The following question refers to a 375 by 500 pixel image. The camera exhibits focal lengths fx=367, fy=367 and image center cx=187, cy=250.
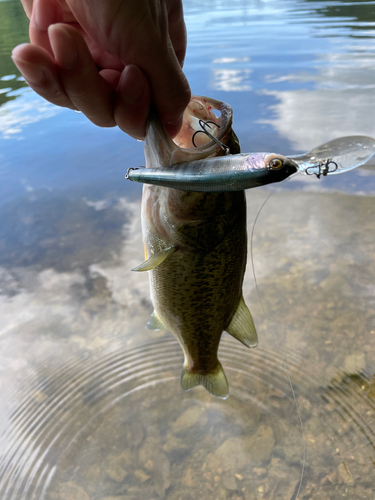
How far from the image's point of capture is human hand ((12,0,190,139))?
2.41 ft

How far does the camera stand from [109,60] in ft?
3.31

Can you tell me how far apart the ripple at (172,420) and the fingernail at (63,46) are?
194cm

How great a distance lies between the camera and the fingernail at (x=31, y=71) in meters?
0.72

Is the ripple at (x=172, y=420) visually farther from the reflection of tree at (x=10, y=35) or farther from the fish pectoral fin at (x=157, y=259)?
the reflection of tree at (x=10, y=35)

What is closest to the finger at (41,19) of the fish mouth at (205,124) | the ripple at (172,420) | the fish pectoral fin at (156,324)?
the fish mouth at (205,124)

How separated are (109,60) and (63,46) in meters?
0.29

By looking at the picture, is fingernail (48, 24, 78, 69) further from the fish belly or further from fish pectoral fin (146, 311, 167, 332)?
fish pectoral fin (146, 311, 167, 332)

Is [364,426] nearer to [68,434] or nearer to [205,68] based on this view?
[68,434]

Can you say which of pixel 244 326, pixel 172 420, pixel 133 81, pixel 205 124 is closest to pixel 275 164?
pixel 133 81

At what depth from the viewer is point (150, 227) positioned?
1.16 meters

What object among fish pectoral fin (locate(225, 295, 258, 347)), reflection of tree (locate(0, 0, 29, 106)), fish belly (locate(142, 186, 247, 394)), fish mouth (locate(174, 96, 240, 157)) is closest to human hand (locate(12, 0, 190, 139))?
fish mouth (locate(174, 96, 240, 157))

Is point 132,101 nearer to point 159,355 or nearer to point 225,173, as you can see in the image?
point 225,173

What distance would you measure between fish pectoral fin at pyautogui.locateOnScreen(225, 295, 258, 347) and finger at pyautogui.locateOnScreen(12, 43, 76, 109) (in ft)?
3.23

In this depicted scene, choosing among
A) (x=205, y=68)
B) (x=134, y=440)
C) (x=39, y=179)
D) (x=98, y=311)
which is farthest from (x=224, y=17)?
(x=134, y=440)
